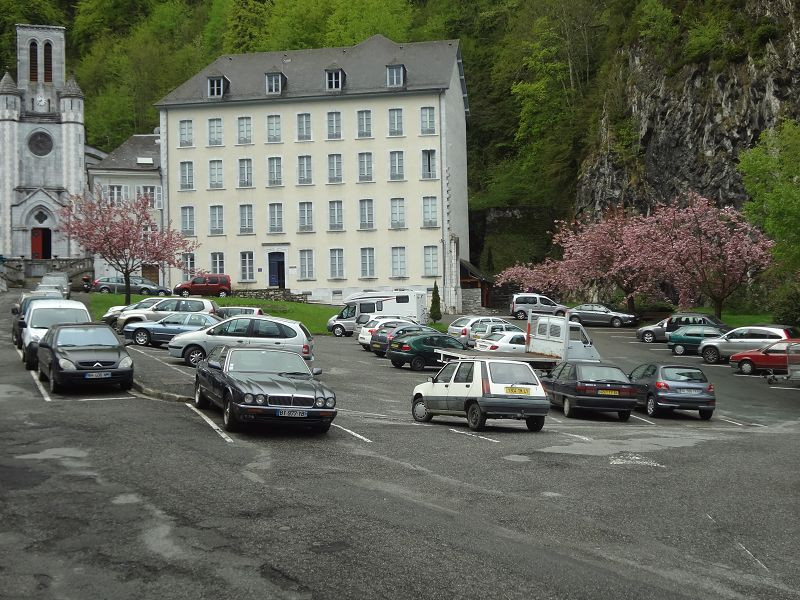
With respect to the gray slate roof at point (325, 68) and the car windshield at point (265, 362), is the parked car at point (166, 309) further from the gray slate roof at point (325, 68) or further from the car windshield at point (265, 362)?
the gray slate roof at point (325, 68)

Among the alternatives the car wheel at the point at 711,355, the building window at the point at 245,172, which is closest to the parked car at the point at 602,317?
the car wheel at the point at 711,355

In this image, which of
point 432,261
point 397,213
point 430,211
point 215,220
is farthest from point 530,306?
point 215,220

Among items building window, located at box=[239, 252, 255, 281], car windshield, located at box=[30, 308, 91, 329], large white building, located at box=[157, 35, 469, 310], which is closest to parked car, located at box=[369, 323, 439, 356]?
car windshield, located at box=[30, 308, 91, 329]

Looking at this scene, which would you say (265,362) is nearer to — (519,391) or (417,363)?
(519,391)

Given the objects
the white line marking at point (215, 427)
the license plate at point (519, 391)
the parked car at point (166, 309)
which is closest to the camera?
the white line marking at point (215, 427)

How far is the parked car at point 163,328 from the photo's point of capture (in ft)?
Result: 119

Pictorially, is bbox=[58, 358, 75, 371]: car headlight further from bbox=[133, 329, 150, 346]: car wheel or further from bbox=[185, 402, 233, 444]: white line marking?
bbox=[133, 329, 150, 346]: car wheel

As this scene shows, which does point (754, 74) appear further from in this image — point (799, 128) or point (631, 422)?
point (631, 422)

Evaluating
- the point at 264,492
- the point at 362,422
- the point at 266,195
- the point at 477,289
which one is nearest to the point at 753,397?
the point at 362,422

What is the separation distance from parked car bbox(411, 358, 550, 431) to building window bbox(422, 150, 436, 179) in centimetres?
4659

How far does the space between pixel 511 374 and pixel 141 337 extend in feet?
65.3

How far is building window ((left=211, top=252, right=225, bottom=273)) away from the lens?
70.2m

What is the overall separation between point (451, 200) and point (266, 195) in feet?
42.8

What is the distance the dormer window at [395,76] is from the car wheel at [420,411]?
48.6m
